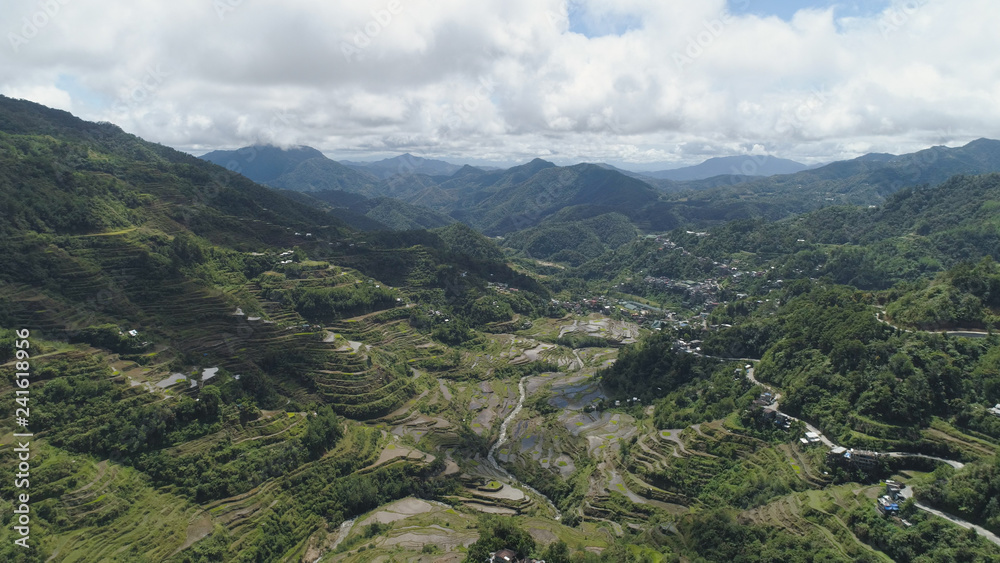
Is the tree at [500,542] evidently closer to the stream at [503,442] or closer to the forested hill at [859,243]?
the stream at [503,442]

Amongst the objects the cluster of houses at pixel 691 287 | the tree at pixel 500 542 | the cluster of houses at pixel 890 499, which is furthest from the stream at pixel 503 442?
the cluster of houses at pixel 691 287

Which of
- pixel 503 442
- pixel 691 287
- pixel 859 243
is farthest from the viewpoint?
pixel 859 243

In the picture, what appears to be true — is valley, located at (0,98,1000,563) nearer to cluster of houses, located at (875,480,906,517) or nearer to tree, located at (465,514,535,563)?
tree, located at (465,514,535,563)

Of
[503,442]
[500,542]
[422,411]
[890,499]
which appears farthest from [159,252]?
[890,499]

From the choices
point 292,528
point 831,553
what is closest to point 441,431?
point 292,528

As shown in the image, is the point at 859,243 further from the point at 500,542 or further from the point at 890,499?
the point at 500,542

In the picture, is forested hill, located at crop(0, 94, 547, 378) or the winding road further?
forested hill, located at crop(0, 94, 547, 378)

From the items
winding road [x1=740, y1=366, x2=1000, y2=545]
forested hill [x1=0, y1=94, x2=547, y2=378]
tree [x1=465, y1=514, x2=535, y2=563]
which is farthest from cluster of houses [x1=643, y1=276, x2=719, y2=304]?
tree [x1=465, y1=514, x2=535, y2=563]

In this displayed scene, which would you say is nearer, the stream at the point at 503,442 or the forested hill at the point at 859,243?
the stream at the point at 503,442

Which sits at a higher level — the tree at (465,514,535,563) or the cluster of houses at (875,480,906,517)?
the cluster of houses at (875,480,906,517)

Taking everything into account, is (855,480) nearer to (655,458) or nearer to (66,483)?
(655,458)

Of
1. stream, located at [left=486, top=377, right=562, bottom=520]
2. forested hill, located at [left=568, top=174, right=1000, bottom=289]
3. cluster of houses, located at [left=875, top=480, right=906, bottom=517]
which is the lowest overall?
stream, located at [left=486, top=377, right=562, bottom=520]
